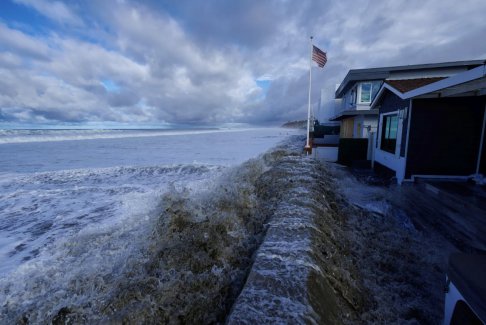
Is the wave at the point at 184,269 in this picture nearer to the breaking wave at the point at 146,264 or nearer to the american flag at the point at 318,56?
the breaking wave at the point at 146,264

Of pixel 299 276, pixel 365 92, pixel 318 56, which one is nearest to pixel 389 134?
pixel 318 56

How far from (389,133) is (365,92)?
9930 mm

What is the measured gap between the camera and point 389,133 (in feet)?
33.3

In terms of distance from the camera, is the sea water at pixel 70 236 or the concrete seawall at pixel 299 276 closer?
the concrete seawall at pixel 299 276

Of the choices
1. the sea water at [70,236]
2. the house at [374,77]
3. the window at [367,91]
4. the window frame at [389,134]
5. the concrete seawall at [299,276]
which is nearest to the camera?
the concrete seawall at [299,276]

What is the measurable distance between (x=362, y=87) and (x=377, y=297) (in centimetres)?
1879

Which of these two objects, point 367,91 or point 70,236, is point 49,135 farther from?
point 367,91

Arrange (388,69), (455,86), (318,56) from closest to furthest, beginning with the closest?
(455,86), (318,56), (388,69)

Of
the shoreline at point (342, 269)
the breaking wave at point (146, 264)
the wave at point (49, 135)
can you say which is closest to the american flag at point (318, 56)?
the breaking wave at point (146, 264)

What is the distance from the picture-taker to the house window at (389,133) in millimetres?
9414

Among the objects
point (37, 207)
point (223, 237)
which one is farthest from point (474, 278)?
point (37, 207)

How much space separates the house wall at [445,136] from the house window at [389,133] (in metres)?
1.67

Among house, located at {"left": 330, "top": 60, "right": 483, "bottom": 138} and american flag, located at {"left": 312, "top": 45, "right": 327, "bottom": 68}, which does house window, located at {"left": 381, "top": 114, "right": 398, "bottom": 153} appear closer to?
american flag, located at {"left": 312, "top": 45, "right": 327, "bottom": 68}

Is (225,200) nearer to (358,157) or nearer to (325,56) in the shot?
(358,157)
